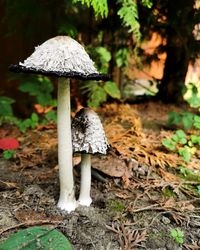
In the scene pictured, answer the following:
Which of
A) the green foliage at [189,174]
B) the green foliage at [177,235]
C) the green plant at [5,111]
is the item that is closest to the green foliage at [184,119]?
the green foliage at [189,174]

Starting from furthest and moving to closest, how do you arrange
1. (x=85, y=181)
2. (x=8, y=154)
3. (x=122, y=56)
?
(x=122, y=56) < (x=8, y=154) < (x=85, y=181)

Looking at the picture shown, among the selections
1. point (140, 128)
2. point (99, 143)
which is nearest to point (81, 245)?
point (99, 143)

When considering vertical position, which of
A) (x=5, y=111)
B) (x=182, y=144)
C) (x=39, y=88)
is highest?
(x=39, y=88)

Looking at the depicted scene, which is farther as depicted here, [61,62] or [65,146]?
[65,146]

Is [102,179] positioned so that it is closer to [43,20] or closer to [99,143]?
[99,143]

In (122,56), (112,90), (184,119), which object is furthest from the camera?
(122,56)

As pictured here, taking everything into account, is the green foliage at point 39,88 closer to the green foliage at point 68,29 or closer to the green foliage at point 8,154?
the green foliage at point 68,29

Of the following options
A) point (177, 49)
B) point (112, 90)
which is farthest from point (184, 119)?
point (177, 49)

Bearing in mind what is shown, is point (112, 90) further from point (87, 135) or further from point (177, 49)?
point (87, 135)
